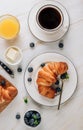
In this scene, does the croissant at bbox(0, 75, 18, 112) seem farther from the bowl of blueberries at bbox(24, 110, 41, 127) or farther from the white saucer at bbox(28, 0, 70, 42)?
the white saucer at bbox(28, 0, 70, 42)

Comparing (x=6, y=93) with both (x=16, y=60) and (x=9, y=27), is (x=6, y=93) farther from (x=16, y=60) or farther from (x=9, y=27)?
(x=9, y=27)

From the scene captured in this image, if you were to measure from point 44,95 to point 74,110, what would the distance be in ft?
0.40

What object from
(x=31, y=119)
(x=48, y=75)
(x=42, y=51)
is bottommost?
(x=31, y=119)

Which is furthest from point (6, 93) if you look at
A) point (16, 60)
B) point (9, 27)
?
point (9, 27)

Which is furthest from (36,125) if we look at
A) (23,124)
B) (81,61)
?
(81,61)

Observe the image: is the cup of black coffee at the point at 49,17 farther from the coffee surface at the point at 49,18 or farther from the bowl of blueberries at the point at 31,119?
the bowl of blueberries at the point at 31,119

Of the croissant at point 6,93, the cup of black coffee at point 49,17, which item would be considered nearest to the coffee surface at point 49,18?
the cup of black coffee at point 49,17

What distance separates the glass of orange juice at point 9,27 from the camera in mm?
2713

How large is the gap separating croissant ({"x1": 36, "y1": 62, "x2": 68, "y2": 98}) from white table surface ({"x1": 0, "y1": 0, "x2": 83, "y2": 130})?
62 millimetres

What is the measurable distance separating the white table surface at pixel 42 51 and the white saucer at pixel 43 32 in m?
0.02

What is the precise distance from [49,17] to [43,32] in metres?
0.06

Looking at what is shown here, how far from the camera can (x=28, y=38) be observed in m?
2.73

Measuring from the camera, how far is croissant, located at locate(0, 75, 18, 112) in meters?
2.67

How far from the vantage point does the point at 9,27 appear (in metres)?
2.73
